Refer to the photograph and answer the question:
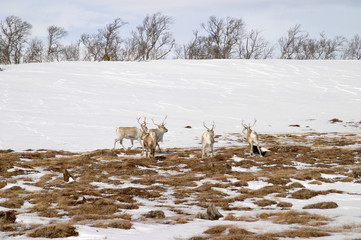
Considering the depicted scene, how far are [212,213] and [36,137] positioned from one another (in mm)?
23290

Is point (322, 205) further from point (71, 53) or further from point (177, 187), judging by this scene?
point (71, 53)

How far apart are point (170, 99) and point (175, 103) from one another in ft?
6.15

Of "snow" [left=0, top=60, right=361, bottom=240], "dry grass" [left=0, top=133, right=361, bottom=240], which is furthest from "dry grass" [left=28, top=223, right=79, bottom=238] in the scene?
"snow" [left=0, top=60, right=361, bottom=240]

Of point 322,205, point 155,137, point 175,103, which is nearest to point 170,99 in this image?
point 175,103

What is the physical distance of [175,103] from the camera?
4566cm

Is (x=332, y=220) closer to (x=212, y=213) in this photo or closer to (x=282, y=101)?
(x=212, y=213)

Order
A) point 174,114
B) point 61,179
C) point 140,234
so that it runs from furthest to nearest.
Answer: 1. point 174,114
2. point 61,179
3. point 140,234

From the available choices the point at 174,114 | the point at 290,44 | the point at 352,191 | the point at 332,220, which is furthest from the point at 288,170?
the point at 290,44

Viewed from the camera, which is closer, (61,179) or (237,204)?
(237,204)

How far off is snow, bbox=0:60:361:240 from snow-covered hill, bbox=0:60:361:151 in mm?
107

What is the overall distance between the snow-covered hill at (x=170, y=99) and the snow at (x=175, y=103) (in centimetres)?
11

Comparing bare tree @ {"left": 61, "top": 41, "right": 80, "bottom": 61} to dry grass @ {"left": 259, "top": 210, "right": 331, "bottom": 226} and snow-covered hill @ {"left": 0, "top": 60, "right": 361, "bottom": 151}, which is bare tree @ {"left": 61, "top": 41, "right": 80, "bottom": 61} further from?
dry grass @ {"left": 259, "top": 210, "right": 331, "bottom": 226}

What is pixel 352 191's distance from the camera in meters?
11.6

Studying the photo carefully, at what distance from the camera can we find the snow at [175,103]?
41.8 feet
